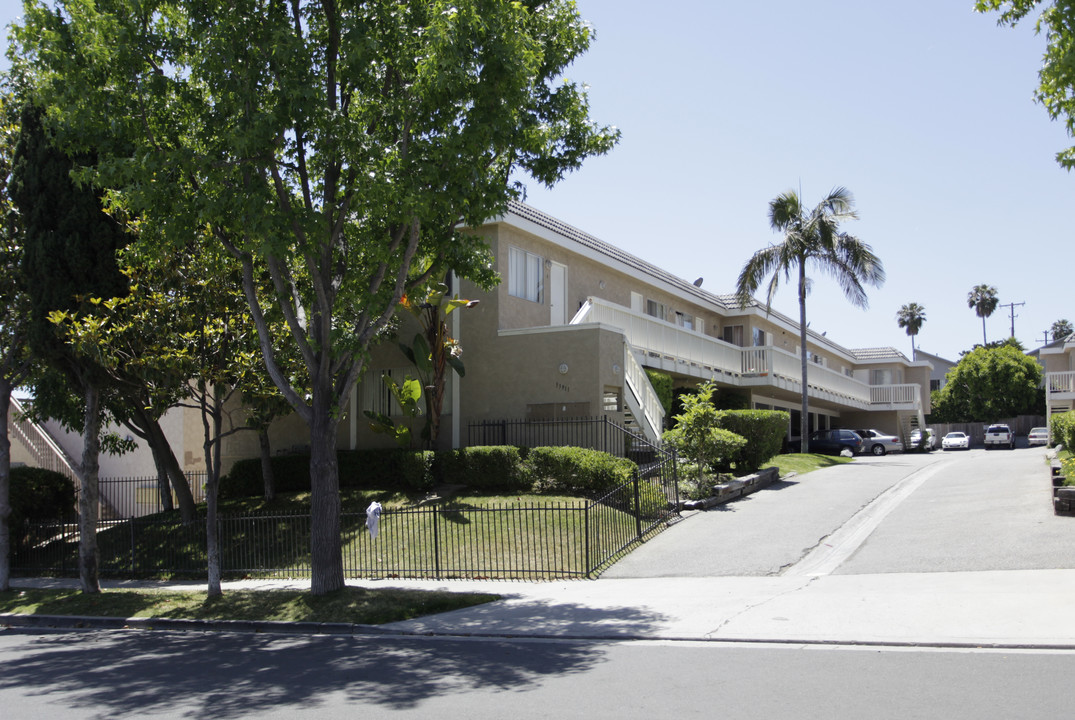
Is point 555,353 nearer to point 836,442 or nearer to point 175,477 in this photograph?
point 175,477

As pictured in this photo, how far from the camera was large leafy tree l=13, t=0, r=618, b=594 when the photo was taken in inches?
456

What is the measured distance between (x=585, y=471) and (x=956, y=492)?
8105 mm

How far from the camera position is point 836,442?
3850cm

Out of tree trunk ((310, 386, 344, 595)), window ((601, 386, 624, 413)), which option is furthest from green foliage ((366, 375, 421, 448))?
tree trunk ((310, 386, 344, 595))

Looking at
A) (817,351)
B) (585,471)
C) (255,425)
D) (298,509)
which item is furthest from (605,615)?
(817,351)

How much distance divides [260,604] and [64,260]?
6.77 m

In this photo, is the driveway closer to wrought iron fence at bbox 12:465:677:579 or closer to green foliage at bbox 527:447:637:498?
wrought iron fence at bbox 12:465:677:579

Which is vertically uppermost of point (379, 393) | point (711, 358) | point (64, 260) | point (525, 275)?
point (525, 275)

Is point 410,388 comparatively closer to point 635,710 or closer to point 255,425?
point 255,425

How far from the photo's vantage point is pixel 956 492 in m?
19.0

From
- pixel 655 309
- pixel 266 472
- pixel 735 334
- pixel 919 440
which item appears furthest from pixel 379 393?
pixel 919 440

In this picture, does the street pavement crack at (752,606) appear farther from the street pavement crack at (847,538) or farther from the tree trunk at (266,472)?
the tree trunk at (266,472)

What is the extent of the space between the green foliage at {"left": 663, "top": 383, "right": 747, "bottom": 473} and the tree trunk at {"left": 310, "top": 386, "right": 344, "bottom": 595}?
27.9 ft

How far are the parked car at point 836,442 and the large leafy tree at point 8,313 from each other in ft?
103
